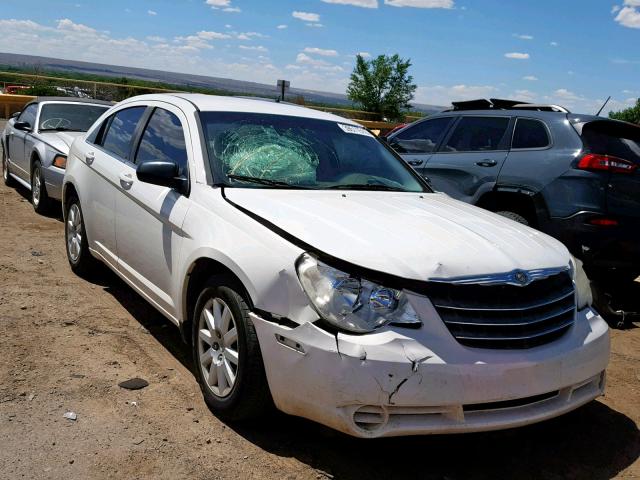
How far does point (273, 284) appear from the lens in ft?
9.53

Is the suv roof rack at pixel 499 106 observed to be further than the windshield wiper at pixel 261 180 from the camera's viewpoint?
Yes

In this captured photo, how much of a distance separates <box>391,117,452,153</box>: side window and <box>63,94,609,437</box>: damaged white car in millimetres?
3355

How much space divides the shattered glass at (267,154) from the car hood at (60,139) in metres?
4.54

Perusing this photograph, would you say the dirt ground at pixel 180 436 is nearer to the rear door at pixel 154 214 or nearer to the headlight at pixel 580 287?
the rear door at pixel 154 214

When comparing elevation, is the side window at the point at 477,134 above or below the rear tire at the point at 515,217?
above

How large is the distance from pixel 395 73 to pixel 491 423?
66.7 meters

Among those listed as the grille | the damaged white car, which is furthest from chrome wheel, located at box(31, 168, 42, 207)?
the grille

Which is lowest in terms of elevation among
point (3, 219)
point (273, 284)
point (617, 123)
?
point (3, 219)

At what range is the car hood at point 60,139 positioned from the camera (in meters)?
7.94

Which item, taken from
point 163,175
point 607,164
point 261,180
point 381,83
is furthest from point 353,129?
point 381,83

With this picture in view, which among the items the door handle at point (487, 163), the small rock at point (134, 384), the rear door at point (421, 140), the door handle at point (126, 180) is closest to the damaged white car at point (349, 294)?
the door handle at point (126, 180)

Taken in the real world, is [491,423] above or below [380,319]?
below

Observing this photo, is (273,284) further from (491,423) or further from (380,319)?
(491,423)

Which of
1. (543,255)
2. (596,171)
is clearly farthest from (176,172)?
(596,171)
